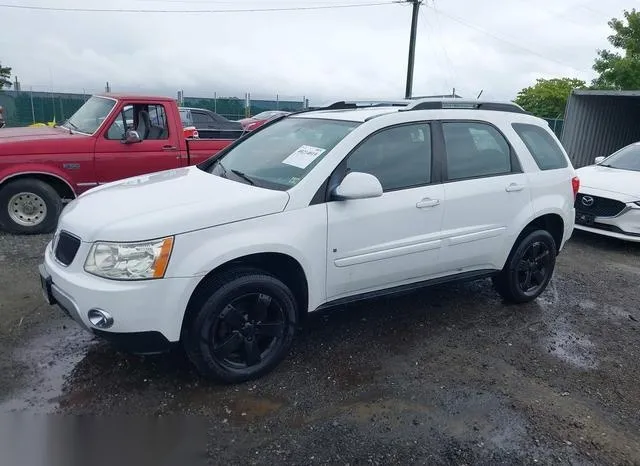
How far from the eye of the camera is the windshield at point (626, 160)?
863 centimetres

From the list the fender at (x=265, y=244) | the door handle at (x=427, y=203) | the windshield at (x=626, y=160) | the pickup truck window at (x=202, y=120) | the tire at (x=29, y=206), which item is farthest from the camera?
the pickup truck window at (x=202, y=120)

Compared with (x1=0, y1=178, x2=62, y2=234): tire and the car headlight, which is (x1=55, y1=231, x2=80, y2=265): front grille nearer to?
the car headlight

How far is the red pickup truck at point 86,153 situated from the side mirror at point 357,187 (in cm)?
432

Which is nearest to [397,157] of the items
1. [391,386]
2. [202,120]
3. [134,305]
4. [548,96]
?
[391,386]

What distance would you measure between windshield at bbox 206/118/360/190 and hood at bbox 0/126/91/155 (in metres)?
3.22

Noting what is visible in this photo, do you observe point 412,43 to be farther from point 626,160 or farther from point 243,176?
point 243,176

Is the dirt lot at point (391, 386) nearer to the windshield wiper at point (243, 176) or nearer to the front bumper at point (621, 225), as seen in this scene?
the windshield wiper at point (243, 176)

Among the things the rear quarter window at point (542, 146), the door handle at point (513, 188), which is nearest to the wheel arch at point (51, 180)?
the door handle at point (513, 188)

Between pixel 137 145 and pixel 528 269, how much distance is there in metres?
5.09

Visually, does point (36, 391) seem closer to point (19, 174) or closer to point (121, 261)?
point (121, 261)

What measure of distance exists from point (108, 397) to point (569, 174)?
173 inches

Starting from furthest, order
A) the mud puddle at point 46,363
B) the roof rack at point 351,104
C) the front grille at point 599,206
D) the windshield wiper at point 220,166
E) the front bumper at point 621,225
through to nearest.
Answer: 1. the front grille at point 599,206
2. the front bumper at point 621,225
3. the roof rack at point 351,104
4. the windshield wiper at point 220,166
5. the mud puddle at point 46,363

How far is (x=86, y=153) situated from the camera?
683cm

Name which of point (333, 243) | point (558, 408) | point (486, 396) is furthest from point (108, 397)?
point (558, 408)
